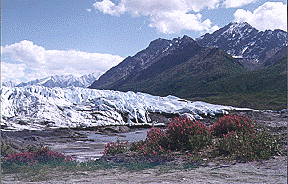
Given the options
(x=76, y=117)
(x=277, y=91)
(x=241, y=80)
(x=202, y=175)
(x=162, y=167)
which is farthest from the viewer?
(x=241, y=80)

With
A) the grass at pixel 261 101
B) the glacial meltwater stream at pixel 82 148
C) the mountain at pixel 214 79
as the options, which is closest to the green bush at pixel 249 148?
the glacial meltwater stream at pixel 82 148

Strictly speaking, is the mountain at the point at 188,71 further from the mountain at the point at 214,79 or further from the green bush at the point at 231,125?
the green bush at the point at 231,125

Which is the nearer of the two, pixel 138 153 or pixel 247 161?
pixel 247 161

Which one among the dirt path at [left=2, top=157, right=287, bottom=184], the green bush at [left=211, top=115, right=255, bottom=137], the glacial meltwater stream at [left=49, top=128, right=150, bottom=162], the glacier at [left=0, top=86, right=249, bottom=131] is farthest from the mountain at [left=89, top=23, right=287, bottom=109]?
the dirt path at [left=2, top=157, right=287, bottom=184]

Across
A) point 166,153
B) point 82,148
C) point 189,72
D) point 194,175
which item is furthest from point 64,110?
point 189,72

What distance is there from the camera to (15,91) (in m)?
15.1

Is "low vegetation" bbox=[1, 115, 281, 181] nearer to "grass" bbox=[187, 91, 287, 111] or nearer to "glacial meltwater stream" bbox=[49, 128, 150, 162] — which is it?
"glacial meltwater stream" bbox=[49, 128, 150, 162]

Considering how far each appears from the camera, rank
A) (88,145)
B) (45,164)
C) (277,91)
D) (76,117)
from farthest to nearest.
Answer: (277,91), (76,117), (88,145), (45,164)

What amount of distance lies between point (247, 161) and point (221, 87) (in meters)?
88.7

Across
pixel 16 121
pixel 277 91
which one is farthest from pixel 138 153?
pixel 277 91

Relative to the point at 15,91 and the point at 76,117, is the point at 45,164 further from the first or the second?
the point at 15,91

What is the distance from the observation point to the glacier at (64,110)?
Result: 12938mm

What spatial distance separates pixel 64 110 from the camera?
47.6 feet

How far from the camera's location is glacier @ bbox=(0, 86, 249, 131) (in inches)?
509
